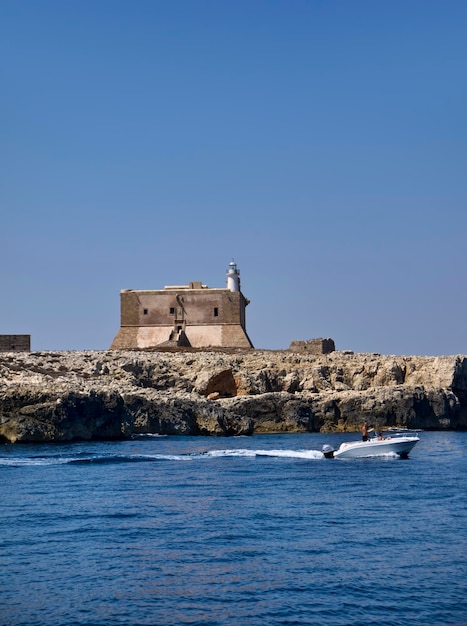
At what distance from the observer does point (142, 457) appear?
1193 inches

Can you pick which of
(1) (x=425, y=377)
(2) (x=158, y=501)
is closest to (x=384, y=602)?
(2) (x=158, y=501)

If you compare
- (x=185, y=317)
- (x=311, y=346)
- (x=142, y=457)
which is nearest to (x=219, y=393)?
(x=311, y=346)

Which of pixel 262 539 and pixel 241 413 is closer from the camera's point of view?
pixel 262 539

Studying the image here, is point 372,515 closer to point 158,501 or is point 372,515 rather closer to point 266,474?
point 158,501

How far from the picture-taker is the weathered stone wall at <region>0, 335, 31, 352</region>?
54688 mm

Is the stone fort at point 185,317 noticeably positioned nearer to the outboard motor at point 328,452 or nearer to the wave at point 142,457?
the wave at point 142,457

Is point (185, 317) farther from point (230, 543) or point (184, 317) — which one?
point (230, 543)

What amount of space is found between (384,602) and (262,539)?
4472 mm

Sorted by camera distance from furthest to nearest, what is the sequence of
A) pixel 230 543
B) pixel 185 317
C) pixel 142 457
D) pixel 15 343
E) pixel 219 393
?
pixel 185 317, pixel 15 343, pixel 219 393, pixel 142 457, pixel 230 543

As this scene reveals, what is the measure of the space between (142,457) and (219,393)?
1871cm

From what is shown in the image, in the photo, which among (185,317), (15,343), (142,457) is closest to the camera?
(142,457)

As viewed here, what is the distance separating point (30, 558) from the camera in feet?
49.1

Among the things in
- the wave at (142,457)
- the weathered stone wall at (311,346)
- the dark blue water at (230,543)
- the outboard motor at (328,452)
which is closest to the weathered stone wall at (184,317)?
the weathered stone wall at (311,346)

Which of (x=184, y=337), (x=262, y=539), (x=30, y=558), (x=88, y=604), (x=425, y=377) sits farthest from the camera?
(x=184, y=337)
